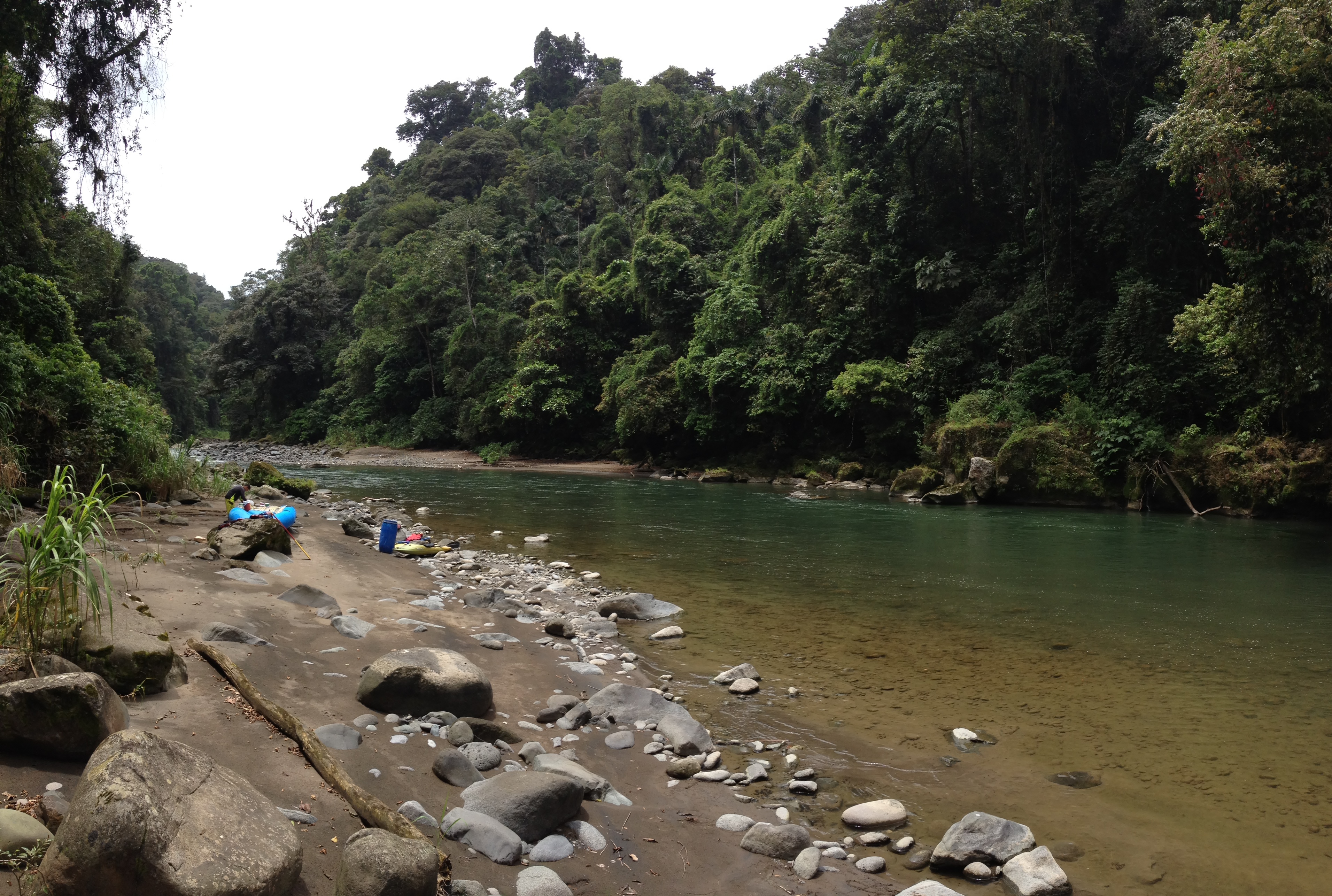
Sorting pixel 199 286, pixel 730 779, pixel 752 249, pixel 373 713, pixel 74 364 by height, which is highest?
pixel 199 286

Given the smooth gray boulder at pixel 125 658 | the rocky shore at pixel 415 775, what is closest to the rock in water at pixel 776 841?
the rocky shore at pixel 415 775

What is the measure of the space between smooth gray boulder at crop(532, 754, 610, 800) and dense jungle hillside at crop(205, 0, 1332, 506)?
13938 millimetres

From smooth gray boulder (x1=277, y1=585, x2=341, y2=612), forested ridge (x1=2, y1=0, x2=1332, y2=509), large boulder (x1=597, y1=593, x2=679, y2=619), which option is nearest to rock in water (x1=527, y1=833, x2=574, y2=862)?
smooth gray boulder (x1=277, y1=585, x2=341, y2=612)

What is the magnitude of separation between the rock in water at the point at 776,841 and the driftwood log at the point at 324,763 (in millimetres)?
1496

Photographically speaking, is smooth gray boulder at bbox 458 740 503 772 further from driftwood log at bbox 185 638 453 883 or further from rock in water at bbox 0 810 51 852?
rock in water at bbox 0 810 51 852

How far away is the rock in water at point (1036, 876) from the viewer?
350 centimetres

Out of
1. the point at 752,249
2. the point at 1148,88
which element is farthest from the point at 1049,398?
the point at 752,249

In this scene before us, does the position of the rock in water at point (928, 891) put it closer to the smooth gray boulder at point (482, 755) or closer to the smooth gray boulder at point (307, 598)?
the smooth gray boulder at point (482, 755)

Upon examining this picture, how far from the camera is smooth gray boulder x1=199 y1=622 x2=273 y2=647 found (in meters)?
5.10

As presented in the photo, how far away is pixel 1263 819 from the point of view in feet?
13.7

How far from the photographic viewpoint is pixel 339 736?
409 centimetres

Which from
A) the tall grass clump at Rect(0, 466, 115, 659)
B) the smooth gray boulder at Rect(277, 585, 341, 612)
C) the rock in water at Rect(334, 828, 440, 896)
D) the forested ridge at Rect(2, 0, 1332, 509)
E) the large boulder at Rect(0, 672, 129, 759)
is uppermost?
the forested ridge at Rect(2, 0, 1332, 509)

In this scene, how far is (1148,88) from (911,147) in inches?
281

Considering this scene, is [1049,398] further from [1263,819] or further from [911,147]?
[1263,819]
